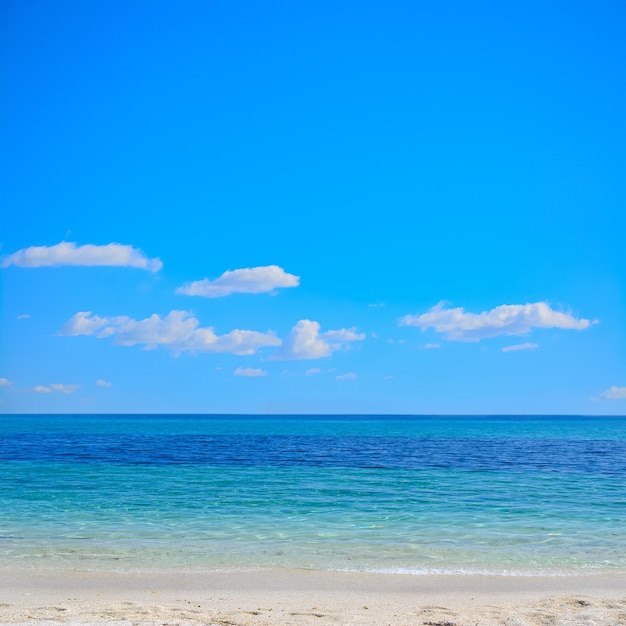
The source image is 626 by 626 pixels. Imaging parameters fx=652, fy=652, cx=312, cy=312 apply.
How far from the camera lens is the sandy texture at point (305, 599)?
9.19m

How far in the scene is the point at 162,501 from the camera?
20.3 metres

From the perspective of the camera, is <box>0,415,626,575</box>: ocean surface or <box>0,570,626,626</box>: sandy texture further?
<box>0,415,626,575</box>: ocean surface

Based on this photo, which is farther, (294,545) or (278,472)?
(278,472)

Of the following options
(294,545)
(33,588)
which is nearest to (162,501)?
(294,545)

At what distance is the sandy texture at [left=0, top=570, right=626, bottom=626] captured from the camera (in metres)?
9.19

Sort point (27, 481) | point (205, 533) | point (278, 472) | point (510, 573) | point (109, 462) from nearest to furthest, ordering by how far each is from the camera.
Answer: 1. point (510, 573)
2. point (205, 533)
3. point (27, 481)
4. point (278, 472)
5. point (109, 462)

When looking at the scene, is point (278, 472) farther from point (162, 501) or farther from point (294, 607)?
point (294, 607)

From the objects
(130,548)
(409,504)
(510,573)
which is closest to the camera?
(510,573)

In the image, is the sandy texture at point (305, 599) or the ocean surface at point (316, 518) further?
the ocean surface at point (316, 518)

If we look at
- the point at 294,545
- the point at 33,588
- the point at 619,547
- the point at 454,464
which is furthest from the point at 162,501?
the point at 454,464

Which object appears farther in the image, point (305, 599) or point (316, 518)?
point (316, 518)

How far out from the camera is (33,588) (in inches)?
433

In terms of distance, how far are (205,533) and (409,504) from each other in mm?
7118

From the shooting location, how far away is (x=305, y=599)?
34.3 ft
